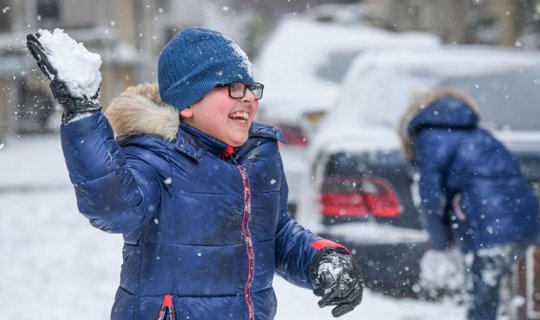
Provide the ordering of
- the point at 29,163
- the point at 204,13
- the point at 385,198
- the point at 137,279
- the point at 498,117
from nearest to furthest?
the point at 137,279, the point at 385,198, the point at 498,117, the point at 29,163, the point at 204,13

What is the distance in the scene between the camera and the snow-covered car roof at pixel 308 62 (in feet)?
24.7

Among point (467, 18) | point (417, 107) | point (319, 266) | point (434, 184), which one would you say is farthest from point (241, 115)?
point (467, 18)

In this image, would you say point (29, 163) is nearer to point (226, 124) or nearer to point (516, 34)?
point (516, 34)

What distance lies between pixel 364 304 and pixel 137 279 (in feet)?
9.70

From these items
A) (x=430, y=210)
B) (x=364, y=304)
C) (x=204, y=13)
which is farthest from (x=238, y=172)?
(x=204, y=13)

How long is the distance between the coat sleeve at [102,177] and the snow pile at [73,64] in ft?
0.22

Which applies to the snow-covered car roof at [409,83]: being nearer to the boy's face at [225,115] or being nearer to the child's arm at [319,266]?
the child's arm at [319,266]

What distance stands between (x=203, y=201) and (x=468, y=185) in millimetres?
2030

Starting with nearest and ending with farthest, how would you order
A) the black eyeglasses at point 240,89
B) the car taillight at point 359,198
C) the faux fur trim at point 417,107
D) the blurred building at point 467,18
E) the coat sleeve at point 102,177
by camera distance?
the coat sleeve at point 102,177, the black eyeglasses at point 240,89, the faux fur trim at point 417,107, the car taillight at point 359,198, the blurred building at point 467,18

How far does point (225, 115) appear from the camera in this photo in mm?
2309

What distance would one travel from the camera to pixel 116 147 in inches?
80.7

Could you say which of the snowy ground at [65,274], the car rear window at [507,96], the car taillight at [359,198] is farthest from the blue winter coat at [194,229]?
the car rear window at [507,96]

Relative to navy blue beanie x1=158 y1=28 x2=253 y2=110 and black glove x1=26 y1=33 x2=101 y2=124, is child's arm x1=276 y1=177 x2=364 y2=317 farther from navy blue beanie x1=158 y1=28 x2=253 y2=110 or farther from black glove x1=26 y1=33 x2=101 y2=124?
black glove x1=26 y1=33 x2=101 y2=124

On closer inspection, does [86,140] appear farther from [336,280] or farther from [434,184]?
[434,184]
